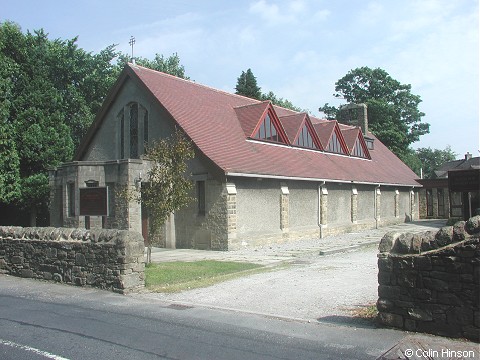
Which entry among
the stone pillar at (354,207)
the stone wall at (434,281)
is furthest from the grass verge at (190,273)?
the stone pillar at (354,207)

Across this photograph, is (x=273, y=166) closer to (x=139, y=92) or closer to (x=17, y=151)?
(x=139, y=92)

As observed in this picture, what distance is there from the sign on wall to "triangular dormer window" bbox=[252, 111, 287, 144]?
1113 cm

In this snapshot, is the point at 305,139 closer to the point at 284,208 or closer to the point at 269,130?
the point at 269,130

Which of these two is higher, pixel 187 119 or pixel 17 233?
pixel 187 119

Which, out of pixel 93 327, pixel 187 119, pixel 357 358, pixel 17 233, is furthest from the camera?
pixel 187 119

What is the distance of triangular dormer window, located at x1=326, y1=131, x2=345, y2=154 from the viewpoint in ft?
101

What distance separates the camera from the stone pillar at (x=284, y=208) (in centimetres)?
2233

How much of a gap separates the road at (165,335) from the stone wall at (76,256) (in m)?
1.56

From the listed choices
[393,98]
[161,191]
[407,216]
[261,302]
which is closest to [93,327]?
[261,302]

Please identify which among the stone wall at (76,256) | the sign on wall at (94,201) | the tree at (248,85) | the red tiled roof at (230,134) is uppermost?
the tree at (248,85)

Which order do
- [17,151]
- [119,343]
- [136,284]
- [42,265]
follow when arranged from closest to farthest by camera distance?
[119,343], [136,284], [42,265], [17,151]

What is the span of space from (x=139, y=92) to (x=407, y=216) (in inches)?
955

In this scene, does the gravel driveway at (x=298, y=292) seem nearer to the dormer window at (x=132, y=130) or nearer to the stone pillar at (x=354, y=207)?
the dormer window at (x=132, y=130)

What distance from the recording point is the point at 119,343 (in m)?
6.72
